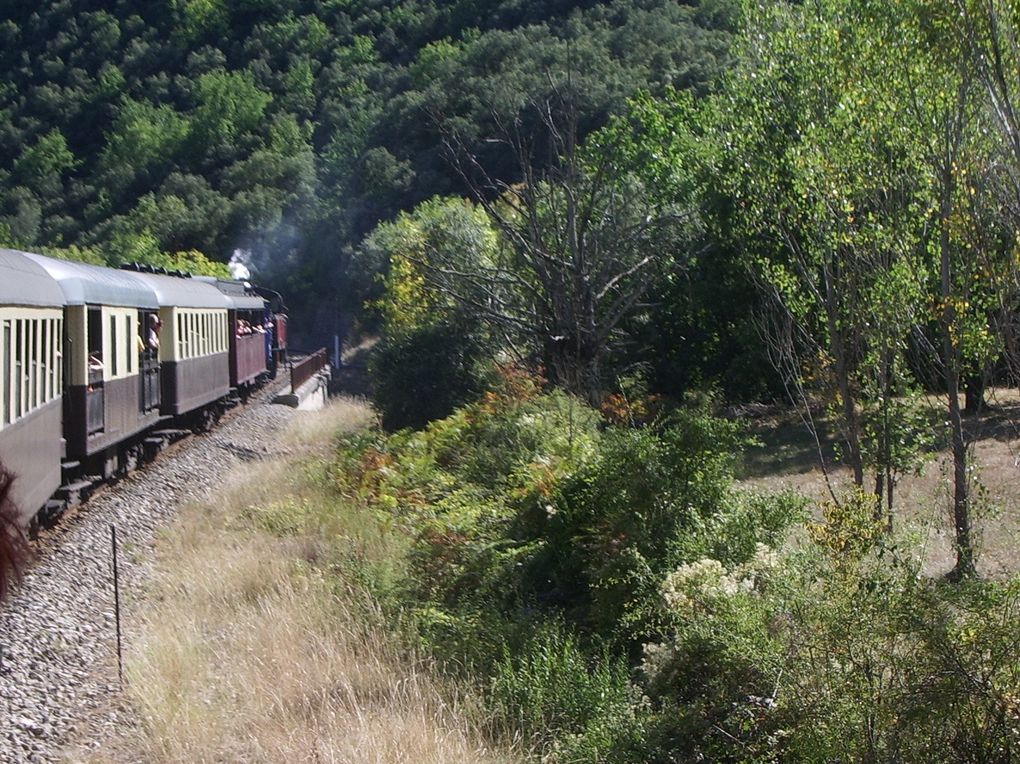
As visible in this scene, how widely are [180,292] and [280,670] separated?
43.8 feet

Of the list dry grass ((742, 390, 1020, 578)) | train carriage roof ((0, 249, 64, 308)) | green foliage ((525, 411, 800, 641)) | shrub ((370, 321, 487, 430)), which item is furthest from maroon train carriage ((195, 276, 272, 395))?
green foliage ((525, 411, 800, 641))

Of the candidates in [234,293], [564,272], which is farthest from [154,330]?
[234,293]

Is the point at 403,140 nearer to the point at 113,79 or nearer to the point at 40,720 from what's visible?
the point at 113,79

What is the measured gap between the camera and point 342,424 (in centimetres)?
2420

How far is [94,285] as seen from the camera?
1424 centimetres

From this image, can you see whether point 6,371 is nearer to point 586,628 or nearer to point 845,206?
point 586,628

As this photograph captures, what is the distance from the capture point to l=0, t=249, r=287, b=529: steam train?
412 inches

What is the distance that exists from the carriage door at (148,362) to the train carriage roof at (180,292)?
0.33m

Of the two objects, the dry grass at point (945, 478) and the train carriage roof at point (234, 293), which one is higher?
the train carriage roof at point (234, 293)

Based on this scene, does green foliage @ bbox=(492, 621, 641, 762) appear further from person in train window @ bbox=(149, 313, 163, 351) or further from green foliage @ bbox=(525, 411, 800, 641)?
person in train window @ bbox=(149, 313, 163, 351)

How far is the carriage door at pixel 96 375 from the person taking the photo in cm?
1420

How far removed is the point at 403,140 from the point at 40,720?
58.2 m

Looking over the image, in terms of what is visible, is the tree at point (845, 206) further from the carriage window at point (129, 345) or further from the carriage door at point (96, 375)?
the carriage window at point (129, 345)

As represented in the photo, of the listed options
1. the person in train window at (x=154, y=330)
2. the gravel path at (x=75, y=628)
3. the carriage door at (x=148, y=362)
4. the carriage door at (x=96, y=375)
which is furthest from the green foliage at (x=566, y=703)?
the person in train window at (x=154, y=330)
